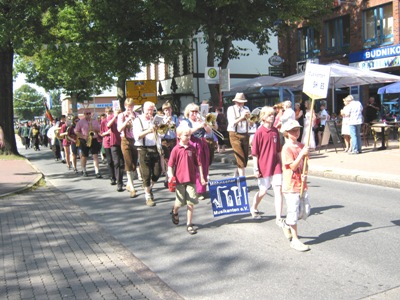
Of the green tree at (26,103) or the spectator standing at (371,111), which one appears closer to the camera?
the spectator standing at (371,111)

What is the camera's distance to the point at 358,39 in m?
23.6

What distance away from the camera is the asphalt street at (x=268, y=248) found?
13.8ft

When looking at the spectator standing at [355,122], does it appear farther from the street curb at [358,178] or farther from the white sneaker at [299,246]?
the white sneaker at [299,246]

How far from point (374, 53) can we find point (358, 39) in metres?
1.66

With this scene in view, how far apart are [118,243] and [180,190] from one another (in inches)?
44.9

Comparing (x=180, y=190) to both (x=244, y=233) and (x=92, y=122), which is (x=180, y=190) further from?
(x=92, y=122)

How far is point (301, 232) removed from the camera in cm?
603

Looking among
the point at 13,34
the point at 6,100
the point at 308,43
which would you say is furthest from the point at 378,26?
the point at 6,100

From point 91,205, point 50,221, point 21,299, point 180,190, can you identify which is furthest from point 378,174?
point 21,299

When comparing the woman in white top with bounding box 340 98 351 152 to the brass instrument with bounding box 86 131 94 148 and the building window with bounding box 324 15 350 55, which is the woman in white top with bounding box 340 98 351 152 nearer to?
the brass instrument with bounding box 86 131 94 148

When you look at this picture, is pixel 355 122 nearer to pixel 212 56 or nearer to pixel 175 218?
pixel 212 56

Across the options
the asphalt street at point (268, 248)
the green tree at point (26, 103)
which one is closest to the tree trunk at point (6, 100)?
the asphalt street at point (268, 248)

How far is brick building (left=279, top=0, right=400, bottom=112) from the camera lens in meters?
21.7

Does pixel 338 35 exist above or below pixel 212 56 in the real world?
above
